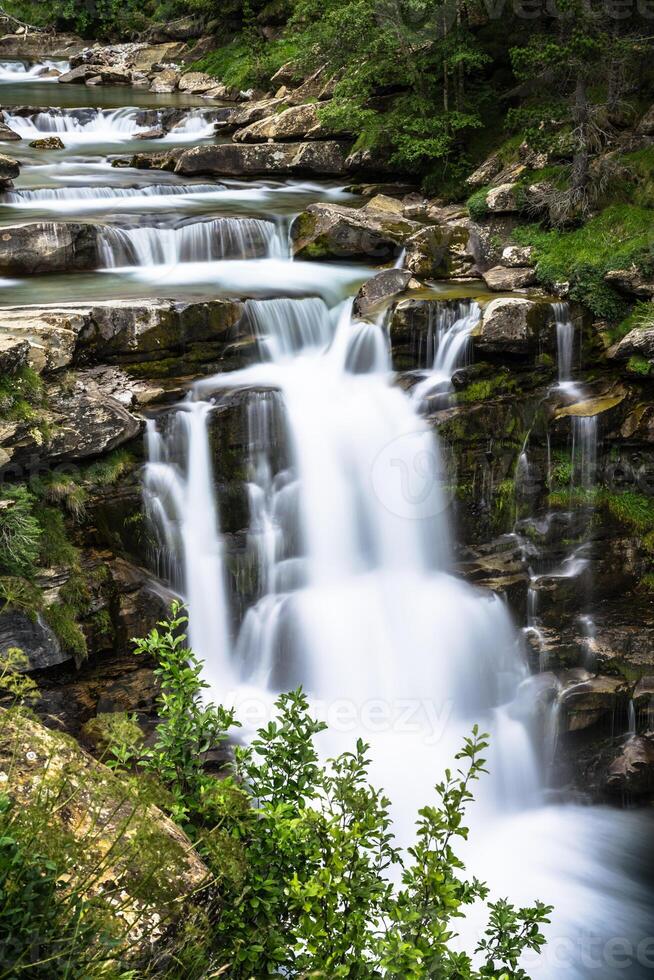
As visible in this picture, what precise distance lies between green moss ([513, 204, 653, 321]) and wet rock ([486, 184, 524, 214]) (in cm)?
45

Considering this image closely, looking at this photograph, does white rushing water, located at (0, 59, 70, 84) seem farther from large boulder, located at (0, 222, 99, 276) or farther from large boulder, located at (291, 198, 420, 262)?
large boulder, located at (291, 198, 420, 262)

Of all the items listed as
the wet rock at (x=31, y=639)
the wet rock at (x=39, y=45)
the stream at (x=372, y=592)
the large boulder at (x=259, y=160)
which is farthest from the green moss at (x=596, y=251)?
the wet rock at (x=39, y=45)

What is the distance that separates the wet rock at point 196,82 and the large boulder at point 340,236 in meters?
15.3

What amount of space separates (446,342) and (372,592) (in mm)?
3250

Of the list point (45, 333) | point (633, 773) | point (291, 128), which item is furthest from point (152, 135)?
point (633, 773)

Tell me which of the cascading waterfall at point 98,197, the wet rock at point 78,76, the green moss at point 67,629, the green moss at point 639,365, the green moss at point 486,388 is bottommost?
the green moss at point 67,629

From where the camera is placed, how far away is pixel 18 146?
1838 centimetres

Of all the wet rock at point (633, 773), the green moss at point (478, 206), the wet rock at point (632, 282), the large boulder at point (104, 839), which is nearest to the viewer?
the large boulder at point (104, 839)

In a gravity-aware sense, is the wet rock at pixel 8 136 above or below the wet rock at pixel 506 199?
above

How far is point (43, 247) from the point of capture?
37.5ft

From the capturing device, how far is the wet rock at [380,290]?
10.9 metres

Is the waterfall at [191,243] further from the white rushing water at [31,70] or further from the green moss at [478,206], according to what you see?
the white rushing water at [31,70]

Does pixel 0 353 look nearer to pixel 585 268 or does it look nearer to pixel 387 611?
pixel 387 611

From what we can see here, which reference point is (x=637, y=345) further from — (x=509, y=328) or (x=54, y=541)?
(x=54, y=541)
